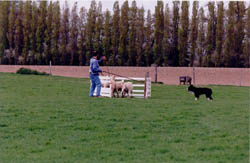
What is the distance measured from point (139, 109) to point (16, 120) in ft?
12.6

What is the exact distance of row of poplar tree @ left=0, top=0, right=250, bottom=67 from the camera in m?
39.9

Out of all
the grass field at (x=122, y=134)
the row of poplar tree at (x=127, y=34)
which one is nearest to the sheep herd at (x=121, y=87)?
the grass field at (x=122, y=134)

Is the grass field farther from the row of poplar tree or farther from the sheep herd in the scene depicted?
the row of poplar tree

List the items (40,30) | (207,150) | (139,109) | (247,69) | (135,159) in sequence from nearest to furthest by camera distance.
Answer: (135,159) → (207,150) → (139,109) → (247,69) → (40,30)

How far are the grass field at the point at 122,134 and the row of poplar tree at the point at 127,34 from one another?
2665 centimetres

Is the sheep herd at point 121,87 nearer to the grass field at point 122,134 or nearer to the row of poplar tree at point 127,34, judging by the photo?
the grass field at point 122,134

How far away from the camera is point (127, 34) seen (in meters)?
42.2

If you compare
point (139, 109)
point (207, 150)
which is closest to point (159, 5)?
point (139, 109)

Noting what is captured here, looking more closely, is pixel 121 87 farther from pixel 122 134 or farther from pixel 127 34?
pixel 127 34

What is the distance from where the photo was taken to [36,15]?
1746 inches

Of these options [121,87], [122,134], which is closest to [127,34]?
[121,87]

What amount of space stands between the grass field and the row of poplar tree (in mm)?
26649

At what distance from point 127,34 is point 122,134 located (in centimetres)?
3297

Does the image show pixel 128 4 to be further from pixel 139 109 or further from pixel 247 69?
pixel 139 109
